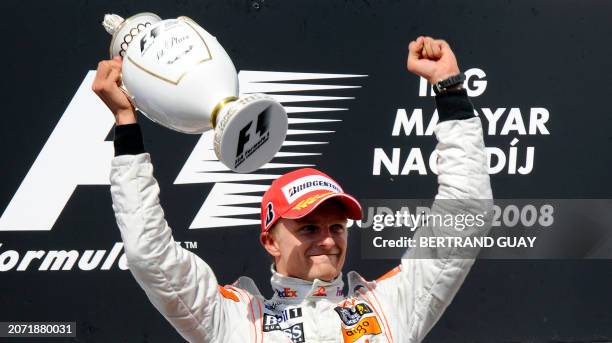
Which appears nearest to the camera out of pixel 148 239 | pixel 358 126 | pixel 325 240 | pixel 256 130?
pixel 148 239

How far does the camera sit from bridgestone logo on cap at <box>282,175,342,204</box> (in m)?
2.38

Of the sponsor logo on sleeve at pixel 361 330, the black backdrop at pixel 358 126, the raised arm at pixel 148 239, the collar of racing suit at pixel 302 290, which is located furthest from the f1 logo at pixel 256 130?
the black backdrop at pixel 358 126

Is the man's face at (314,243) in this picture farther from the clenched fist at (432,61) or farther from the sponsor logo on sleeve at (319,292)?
the clenched fist at (432,61)

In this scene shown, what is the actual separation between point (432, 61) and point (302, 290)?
1.89 ft

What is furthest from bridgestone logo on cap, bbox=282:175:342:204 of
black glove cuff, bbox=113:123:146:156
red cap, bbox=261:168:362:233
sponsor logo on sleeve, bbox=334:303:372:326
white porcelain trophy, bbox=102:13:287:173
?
black glove cuff, bbox=113:123:146:156

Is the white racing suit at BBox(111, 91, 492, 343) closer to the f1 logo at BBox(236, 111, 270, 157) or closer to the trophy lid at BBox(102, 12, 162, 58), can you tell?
the f1 logo at BBox(236, 111, 270, 157)

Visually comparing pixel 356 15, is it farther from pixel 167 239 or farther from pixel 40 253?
pixel 167 239

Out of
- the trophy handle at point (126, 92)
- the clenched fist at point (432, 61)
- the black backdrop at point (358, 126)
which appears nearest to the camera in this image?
the trophy handle at point (126, 92)

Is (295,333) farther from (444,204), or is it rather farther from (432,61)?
(432,61)

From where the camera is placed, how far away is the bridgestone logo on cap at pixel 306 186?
238 centimetres

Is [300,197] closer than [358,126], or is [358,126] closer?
[300,197]

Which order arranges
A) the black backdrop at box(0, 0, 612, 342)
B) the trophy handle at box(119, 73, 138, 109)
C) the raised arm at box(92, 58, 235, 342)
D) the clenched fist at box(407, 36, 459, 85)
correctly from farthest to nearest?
the black backdrop at box(0, 0, 612, 342) → the clenched fist at box(407, 36, 459, 85) → the trophy handle at box(119, 73, 138, 109) → the raised arm at box(92, 58, 235, 342)

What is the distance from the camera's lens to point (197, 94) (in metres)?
2.18

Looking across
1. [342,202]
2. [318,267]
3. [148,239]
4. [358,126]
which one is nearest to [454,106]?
[342,202]
